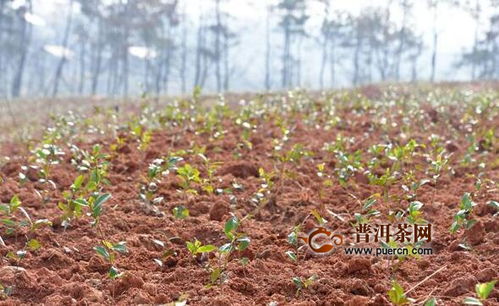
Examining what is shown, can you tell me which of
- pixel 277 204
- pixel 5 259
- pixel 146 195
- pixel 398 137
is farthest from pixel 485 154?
pixel 5 259

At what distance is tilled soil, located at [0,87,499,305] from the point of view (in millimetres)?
2186

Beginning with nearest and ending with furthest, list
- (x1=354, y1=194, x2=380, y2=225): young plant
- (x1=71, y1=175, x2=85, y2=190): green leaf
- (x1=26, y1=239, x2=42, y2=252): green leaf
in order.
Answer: (x1=26, y1=239, x2=42, y2=252): green leaf < (x1=354, y1=194, x2=380, y2=225): young plant < (x1=71, y1=175, x2=85, y2=190): green leaf

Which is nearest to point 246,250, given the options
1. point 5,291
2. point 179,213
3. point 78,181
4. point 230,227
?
point 230,227

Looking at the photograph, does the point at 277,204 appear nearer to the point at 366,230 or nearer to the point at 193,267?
the point at 366,230

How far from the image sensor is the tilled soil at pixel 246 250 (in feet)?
7.17

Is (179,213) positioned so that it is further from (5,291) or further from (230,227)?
(5,291)

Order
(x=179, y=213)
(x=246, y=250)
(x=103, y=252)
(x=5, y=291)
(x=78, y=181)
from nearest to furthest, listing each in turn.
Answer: (x=5, y=291) < (x=103, y=252) < (x=246, y=250) < (x=78, y=181) < (x=179, y=213)

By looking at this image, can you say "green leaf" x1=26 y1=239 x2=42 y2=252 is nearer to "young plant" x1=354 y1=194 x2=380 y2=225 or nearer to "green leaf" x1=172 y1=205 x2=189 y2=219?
"green leaf" x1=172 y1=205 x2=189 y2=219

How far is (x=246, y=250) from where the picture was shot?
266cm

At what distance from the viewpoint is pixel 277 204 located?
349cm

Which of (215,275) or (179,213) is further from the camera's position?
(179,213)

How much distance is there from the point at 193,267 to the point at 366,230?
983 millimetres

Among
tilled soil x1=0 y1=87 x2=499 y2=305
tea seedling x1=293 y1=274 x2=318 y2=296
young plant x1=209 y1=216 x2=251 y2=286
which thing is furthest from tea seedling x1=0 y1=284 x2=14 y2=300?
tea seedling x1=293 y1=274 x2=318 y2=296

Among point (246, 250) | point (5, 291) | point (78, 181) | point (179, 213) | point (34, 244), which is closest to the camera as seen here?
point (5, 291)
